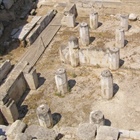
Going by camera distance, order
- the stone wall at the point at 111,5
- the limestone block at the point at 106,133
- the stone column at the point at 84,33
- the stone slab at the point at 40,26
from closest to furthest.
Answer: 1. the limestone block at the point at 106,133
2. the stone column at the point at 84,33
3. the stone slab at the point at 40,26
4. the stone wall at the point at 111,5

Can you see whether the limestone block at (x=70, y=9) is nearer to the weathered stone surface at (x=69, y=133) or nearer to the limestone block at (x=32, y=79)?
the limestone block at (x=32, y=79)

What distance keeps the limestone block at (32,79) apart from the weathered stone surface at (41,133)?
3723 millimetres

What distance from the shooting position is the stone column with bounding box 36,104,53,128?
10453 mm

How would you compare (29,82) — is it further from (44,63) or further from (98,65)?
(98,65)

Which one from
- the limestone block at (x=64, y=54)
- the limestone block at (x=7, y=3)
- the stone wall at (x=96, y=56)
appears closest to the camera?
the stone wall at (x=96, y=56)

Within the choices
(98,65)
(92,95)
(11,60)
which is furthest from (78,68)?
(11,60)

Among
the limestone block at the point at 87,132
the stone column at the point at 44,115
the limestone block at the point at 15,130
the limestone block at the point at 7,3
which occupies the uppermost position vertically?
the limestone block at the point at 7,3

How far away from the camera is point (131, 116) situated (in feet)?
36.4

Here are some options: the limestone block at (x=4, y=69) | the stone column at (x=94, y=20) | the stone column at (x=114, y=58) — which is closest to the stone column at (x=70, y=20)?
the stone column at (x=94, y=20)

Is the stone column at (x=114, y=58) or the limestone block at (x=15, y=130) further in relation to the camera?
the stone column at (x=114, y=58)

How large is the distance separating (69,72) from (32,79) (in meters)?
1.85

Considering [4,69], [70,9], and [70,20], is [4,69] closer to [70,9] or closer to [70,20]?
[70,20]

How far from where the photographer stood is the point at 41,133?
862 cm

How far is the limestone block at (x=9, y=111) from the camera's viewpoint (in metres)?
11.0
